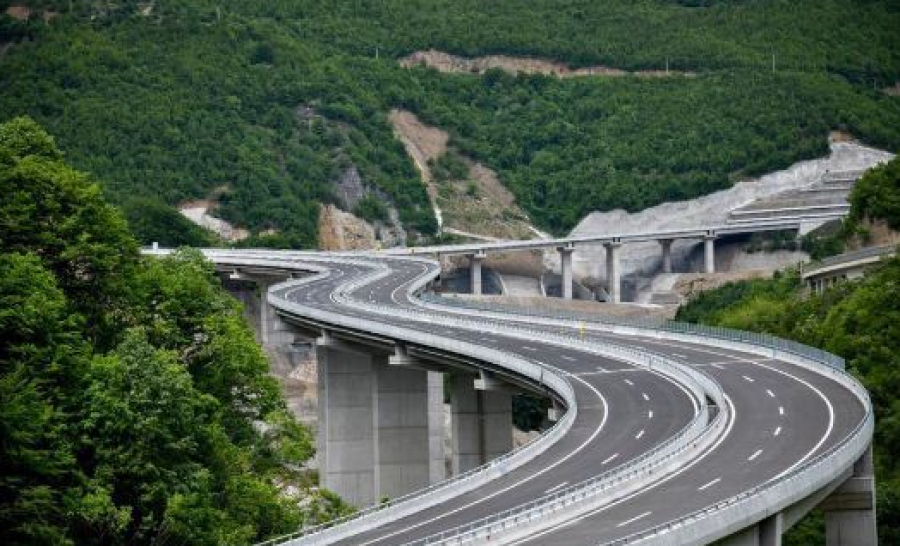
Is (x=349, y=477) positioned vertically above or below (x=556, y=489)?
below

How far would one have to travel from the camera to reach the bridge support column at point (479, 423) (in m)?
89.5

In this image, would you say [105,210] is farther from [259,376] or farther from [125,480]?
[125,480]

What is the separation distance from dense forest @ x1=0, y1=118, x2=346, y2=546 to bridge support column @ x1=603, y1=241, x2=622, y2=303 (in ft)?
384

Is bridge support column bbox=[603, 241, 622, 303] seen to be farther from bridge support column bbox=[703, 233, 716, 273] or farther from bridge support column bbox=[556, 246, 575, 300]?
bridge support column bbox=[703, 233, 716, 273]

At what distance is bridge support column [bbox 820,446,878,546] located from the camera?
203 feet

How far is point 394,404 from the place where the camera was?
9981cm

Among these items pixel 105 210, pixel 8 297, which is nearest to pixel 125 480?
pixel 8 297

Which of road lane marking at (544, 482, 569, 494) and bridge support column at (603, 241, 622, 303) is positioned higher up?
road lane marking at (544, 482, 569, 494)

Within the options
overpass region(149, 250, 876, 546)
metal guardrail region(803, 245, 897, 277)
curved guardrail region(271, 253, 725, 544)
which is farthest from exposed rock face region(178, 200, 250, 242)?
curved guardrail region(271, 253, 725, 544)

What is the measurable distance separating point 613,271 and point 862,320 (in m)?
101

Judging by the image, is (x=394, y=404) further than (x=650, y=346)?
Yes

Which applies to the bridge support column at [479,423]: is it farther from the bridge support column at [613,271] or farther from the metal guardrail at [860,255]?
the bridge support column at [613,271]

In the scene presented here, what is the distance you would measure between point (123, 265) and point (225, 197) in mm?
127162

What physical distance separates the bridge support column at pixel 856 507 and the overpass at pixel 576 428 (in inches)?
2.4
